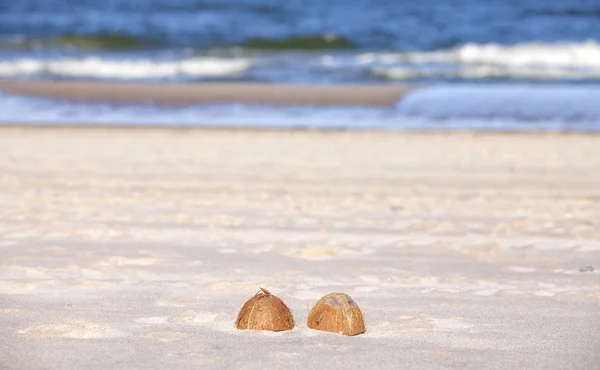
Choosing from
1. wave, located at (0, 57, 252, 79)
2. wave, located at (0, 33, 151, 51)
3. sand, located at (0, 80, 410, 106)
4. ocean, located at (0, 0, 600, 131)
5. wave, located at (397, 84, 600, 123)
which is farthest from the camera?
wave, located at (0, 33, 151, 51)

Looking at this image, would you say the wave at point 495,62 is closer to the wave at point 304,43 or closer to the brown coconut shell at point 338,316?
the wave at point 304,43

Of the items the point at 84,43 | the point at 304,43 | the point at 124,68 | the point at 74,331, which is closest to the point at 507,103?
the point at 124,68

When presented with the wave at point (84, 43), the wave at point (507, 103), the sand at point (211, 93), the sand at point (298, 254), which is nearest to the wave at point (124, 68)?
the sand at point (211, 93)

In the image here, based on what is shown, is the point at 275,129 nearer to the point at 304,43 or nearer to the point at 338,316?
the point at 338,316

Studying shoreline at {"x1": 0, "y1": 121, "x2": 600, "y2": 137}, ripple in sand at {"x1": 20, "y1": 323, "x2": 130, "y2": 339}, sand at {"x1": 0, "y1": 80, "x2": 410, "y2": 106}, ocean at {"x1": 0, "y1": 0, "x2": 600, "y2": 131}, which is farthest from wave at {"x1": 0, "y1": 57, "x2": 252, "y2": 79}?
ripple in sand at {"x1": 20, "y1": 323, "x2": 130, "y2": 339}

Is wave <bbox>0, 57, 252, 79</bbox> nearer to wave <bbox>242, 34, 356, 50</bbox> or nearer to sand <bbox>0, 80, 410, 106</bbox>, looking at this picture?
sand <bbox>0, 80, 410, 106</bbox>

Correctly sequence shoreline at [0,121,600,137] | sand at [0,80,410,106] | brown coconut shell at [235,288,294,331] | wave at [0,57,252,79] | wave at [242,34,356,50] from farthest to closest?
wave at [242,34,356,50] → wave at [0,57,252,79] → sand at [0,80,410,106] → shoreline at [0,121,600,137] → brown coconut shell at [235,288,294,331]

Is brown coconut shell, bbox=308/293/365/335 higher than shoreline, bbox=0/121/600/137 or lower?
lower

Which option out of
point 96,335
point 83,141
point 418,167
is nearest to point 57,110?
point 83,141
